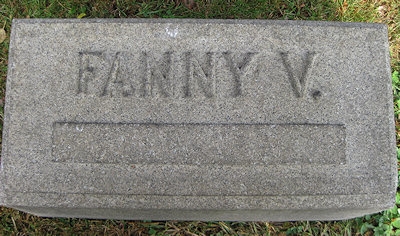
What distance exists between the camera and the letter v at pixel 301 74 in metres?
1.71

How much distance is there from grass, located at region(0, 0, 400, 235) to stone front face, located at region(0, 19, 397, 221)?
641mm

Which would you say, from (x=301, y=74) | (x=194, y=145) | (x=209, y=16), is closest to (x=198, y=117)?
(x=194, y=145)

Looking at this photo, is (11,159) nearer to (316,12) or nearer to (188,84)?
(188,84)

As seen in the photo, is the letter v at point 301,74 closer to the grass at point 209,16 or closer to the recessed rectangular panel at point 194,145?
the recessed rectangular panel at point 194,145

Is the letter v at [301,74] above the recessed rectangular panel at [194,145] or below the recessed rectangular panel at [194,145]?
above

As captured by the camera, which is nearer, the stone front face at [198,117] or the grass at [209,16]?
the stone front face at [198,117]

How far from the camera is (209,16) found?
2.46 m

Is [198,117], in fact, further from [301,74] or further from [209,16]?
[209,16]

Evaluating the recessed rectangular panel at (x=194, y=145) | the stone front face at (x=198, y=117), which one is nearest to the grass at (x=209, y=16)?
the stone front face at (x=198, y=117)

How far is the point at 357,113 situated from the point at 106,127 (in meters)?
1.50

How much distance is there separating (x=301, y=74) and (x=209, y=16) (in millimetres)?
1088

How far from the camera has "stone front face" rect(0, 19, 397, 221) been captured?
1.66 m

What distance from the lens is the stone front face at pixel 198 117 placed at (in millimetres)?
1664

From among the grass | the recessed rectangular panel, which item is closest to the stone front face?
the recessed rectangular panel
